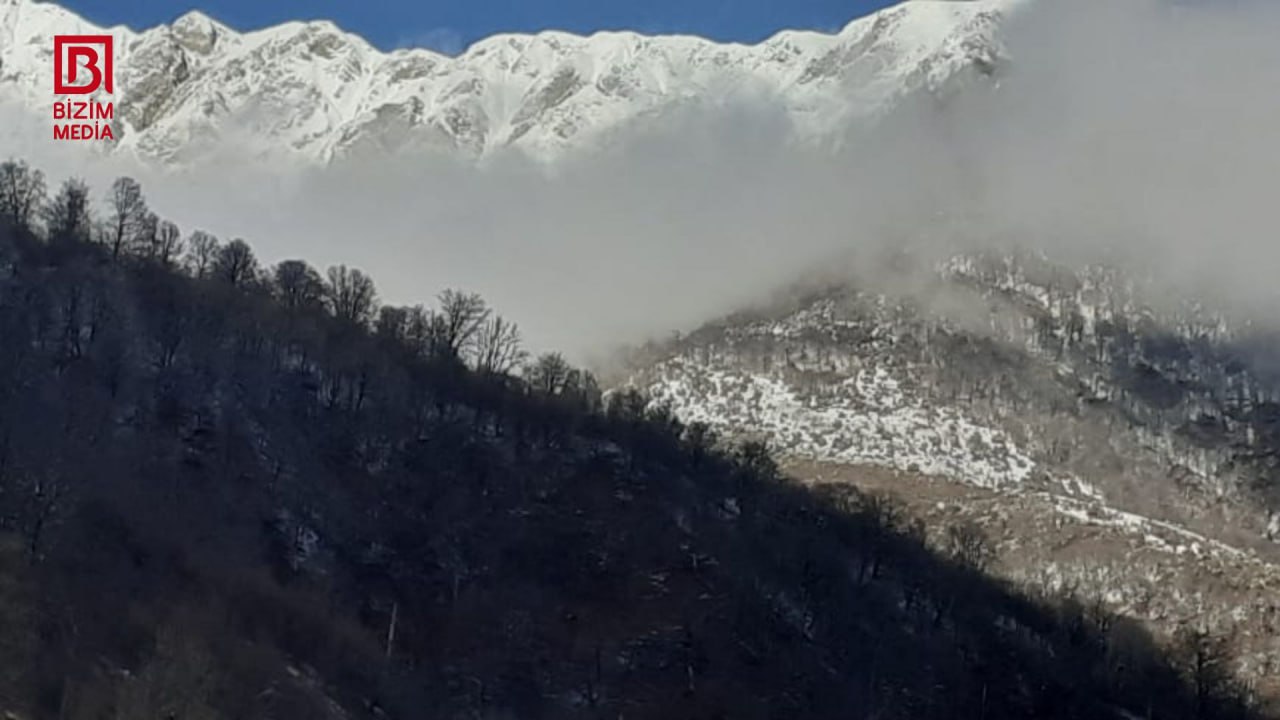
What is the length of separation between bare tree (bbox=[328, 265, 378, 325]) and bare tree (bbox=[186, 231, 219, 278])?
473 inches

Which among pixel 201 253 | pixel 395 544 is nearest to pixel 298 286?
pixel 201 253

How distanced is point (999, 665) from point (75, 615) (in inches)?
3433

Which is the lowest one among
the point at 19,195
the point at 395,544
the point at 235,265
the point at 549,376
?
the point at 395,544

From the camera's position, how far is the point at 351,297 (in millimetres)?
152500

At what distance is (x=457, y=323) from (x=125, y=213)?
3400cm

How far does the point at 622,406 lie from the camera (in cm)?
15588

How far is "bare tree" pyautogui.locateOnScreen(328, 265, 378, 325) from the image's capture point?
149 m

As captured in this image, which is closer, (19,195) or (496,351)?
(19,195)

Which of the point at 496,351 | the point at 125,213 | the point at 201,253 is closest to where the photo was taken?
the point at 125,213

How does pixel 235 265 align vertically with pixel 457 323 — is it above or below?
above

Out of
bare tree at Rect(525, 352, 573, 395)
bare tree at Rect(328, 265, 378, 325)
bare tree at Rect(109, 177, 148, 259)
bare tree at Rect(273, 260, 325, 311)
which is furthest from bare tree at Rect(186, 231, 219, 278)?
bare tree at Rect(525, 352, 573, 395)

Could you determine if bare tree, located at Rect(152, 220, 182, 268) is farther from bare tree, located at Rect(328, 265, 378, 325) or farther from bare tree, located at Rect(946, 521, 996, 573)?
bare tree, located at Rect(946, 521, 996, 573)

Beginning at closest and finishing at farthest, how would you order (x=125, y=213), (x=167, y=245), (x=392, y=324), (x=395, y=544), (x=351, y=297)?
(x=395, y=544) < (x=125, y=213) < (x=167, y=245) < (x=392, y=324) < (x=351, y=297)

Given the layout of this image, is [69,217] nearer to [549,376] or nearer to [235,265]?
[235,265]
